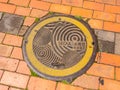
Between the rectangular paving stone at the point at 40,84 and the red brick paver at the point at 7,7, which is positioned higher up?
the red brick paver at the point at 7,7

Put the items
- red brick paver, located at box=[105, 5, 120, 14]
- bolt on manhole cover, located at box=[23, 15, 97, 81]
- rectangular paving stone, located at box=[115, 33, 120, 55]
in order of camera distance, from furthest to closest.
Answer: red brick paver, located at box=[105, 5, 120, 14] < rectangular paving stone, located at box=[115, 33, 120, 55] < bolt on manhole cover, located at box=[23, 15, 97, 81]

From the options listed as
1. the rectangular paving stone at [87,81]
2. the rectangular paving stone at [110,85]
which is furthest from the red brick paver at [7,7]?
the rectangular paving stone at [110,85]

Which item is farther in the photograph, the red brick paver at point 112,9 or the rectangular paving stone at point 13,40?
the red brick paver at point 112,9

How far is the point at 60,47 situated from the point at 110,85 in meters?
0.70

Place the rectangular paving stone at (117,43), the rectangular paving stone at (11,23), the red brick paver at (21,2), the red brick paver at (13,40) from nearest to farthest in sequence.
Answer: the rectangular paving stone at (117,43), the red brick paver at (13,40), the rectangular paving stone at (11,23), the red brick paver at (21,2)

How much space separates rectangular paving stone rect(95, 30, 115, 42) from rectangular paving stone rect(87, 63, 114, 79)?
36 centimetres

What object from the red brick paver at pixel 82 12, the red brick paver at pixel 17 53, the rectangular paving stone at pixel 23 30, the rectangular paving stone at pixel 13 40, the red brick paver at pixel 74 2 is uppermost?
the red brick paver at pixel 74 2

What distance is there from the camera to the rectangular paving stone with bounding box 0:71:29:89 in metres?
2.33

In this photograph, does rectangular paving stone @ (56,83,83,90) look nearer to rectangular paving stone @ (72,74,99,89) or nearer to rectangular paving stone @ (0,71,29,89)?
rectangular paving stone @ (72,74,99,89)

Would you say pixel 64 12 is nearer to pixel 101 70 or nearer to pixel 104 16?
pixel 104 16

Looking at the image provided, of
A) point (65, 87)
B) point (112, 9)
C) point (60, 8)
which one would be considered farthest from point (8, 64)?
point (112, 9)

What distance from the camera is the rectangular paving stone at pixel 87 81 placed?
2291 millimetres

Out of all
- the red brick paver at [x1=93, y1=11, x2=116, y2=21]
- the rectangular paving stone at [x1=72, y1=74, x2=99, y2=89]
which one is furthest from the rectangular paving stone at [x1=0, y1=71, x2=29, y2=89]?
the red brick paver at [x1=93, y1=11, x2=116, y2=21]

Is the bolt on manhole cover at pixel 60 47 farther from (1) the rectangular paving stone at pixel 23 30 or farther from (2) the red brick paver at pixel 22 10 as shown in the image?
(2) the red brick paver at pixel 22 10
